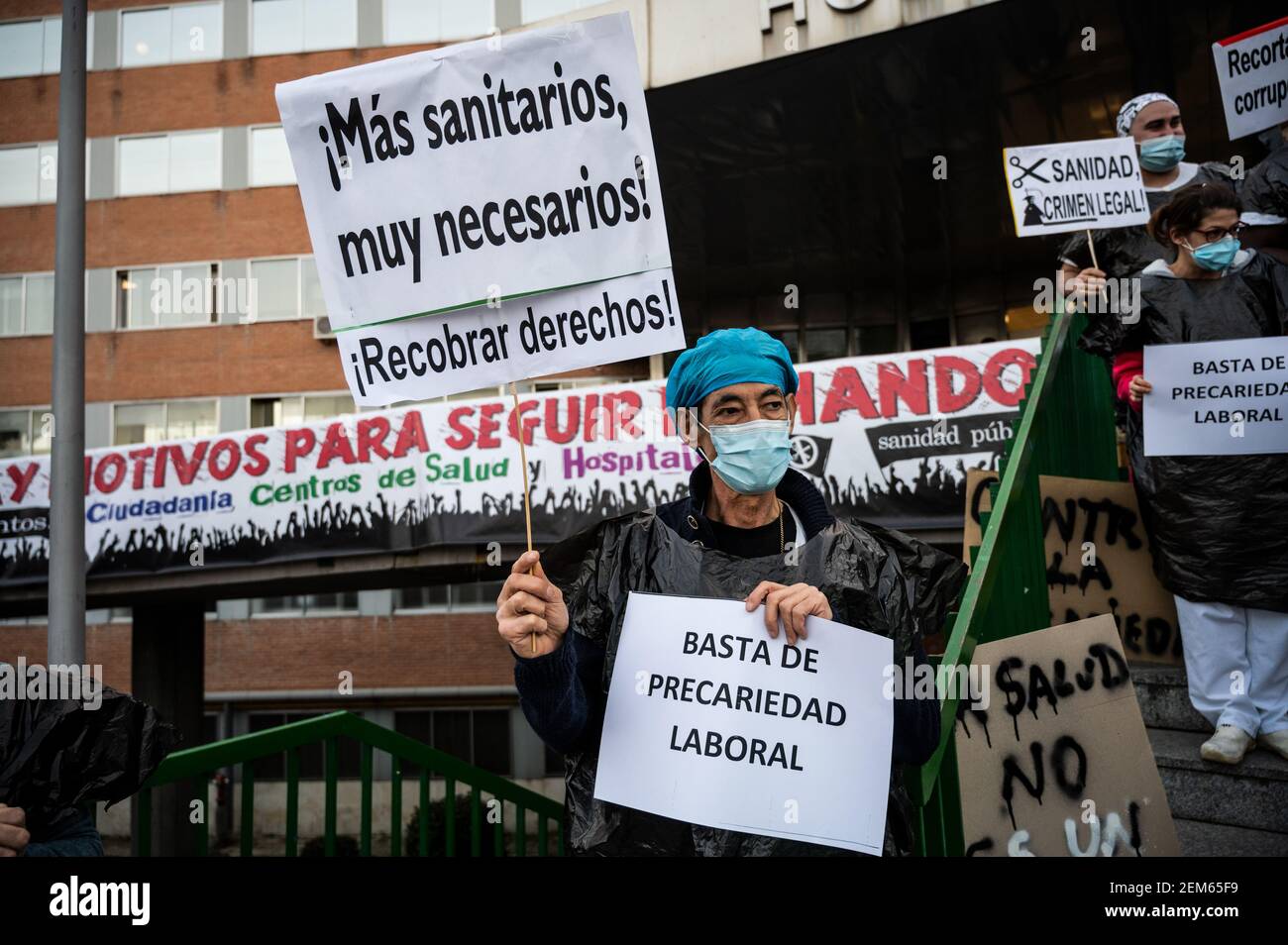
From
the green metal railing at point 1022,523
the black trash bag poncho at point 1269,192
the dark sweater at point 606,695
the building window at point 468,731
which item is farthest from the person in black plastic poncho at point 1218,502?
the building window at point 468,731

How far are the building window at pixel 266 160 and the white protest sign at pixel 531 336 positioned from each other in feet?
80.5

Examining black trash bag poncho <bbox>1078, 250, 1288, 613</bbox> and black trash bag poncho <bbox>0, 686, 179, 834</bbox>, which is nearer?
black trash bag poncho <bbox>0, 686, 179, 834</bbox>

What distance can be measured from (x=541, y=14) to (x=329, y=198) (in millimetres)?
20941

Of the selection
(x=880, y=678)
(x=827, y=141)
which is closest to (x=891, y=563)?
(x=880, y=678)

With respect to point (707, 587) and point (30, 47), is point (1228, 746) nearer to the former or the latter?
point (707, 587)

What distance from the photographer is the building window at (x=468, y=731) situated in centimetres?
2300

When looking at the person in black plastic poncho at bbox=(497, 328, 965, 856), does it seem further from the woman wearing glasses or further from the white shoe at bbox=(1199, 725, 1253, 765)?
the woman wearing glasses

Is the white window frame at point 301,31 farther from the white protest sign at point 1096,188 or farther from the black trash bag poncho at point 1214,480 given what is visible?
the black trash bag poncho at point 1214,480

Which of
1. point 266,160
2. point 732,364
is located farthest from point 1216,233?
point 266,160

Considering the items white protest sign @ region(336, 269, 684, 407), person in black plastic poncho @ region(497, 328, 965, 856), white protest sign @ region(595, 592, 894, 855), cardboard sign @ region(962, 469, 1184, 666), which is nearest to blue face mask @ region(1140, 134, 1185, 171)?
cardboard sign @ region(962, 469, 1184, 666)

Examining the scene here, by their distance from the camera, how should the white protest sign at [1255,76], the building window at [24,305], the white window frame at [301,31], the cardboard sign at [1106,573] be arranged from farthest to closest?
the building window at [24,305] → the white window frame at [301,31] → the white protest sign at [1255,76] → the cardboard sign at [1106,573]

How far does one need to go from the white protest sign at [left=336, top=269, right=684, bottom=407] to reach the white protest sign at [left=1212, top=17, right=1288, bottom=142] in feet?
12.1

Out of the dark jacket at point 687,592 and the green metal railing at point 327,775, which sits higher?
the dark jacket at point 687,592

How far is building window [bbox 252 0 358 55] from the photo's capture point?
24.2 metres
